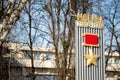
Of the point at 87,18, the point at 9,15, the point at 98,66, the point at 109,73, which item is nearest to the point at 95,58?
the point at 98,66

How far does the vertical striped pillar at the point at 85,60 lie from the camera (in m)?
17.9

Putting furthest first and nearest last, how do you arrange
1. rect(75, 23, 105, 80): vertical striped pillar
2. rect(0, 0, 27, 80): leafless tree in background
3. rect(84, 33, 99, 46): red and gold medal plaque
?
rect(84, 33, 99, 46): red and gold medal plaque < rect(75, 23, 105, 80): vertical striped pillar < rect(0, 0, 27, 80): leafless tree in background

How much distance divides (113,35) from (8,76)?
10.9m

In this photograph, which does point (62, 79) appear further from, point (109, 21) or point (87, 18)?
point (87, 18)

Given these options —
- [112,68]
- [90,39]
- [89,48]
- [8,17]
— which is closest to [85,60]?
[89,48]

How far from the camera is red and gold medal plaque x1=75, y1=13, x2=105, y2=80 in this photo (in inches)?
708

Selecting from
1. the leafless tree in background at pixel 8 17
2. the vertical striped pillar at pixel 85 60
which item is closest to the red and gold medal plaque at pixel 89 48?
the vertical striped pillar at pixel 85 60

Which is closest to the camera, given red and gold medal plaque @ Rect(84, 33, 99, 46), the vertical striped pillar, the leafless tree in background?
the leafless tree in background

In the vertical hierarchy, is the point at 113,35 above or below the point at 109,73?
above

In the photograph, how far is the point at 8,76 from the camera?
34.8 meters

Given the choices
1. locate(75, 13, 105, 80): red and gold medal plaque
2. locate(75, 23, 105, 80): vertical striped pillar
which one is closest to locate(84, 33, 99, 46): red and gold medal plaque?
locate(75, 13, 105, 80): red and gold medal plaque

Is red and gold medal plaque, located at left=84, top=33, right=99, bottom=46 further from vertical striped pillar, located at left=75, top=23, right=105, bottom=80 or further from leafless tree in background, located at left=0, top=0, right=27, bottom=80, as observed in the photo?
leafless tree in background, located at left=0, top=0, right=27, bottom=80

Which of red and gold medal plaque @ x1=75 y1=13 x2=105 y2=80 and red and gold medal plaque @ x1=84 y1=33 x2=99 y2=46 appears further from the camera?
red and gold medal plaque @ x1=84 y1=33 x2=99 y2=46

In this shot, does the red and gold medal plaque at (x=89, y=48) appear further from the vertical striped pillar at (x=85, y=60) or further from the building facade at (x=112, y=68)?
the building facade at (x=112, y=68)
